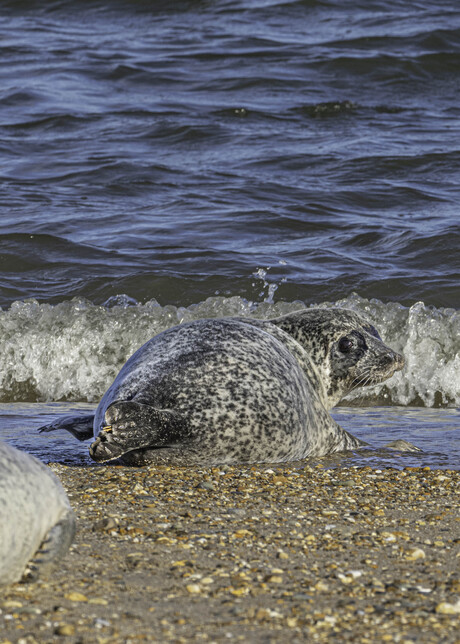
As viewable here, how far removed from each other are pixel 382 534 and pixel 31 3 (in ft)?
57.2

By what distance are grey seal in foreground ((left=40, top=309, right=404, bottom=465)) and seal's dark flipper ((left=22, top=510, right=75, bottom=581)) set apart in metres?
1.12

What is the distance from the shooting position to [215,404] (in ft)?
15.5

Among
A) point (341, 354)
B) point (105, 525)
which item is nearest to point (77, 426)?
point (341, 354)

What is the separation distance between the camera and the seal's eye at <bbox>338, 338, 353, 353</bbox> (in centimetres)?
561

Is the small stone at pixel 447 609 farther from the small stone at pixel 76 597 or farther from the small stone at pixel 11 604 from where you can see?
the small stone at pixel 11 604

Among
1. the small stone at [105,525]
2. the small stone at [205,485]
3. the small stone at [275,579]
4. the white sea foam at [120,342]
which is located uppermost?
the white sea foam at [120,342]

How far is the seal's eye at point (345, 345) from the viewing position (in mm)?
5609

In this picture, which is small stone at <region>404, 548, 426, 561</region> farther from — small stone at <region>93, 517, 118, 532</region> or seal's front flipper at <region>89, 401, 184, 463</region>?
seal's front flipper at <region>89, 401, 184, 463</region>

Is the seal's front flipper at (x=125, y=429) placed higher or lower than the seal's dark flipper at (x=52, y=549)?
higher

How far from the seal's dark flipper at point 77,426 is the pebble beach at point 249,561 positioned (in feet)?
1.95

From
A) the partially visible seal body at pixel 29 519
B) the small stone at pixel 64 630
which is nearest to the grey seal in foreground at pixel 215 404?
the partially visible seal body at pixel 29 519

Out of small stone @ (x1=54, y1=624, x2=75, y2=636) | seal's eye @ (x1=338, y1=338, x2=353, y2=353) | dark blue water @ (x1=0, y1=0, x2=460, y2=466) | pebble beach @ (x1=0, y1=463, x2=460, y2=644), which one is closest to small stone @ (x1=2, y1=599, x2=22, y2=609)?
pebble beach @ (x1=0, y1=463, x2=460, y2=644)

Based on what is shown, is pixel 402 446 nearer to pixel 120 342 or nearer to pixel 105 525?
pixel 105 525

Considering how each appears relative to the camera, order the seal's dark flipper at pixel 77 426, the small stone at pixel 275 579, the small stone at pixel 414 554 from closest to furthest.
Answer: the small stone at pixel 275 579 < the small stone at pixel 414 554 < the seal's dark flipper at pixel 77 426
